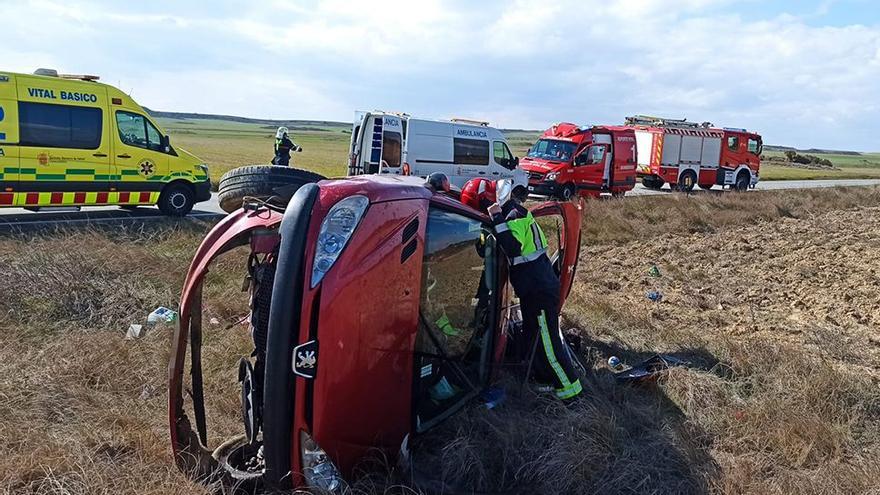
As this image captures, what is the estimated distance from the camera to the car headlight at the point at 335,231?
9.04 ft

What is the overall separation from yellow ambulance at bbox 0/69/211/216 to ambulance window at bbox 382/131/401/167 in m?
4.91

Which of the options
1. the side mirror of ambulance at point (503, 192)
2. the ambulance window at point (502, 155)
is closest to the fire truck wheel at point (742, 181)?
the ambulance window at point (502, 155)

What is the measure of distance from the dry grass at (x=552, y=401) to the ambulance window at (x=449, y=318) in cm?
20

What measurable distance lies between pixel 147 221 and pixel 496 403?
1007 centimetres

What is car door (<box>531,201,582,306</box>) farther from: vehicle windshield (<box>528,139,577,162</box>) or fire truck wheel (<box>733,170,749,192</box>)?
fire truck wheel (<box>733,170,749,192</box>)

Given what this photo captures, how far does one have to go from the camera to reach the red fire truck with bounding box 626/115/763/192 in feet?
86.9

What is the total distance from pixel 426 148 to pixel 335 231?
563 inches

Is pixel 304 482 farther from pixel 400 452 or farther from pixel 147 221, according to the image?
pixel 147 221

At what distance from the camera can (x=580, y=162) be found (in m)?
20.5

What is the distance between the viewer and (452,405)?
3.79 meters

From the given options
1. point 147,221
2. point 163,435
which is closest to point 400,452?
point 163,435

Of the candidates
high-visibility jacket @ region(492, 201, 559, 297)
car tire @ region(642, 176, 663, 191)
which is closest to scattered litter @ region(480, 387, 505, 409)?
high-visibility jacket @ region(492, 201, 559, 297)

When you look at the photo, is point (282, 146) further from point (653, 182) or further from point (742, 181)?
point (742, 181)

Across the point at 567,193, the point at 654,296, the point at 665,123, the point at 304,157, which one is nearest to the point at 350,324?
the point at 654,296
